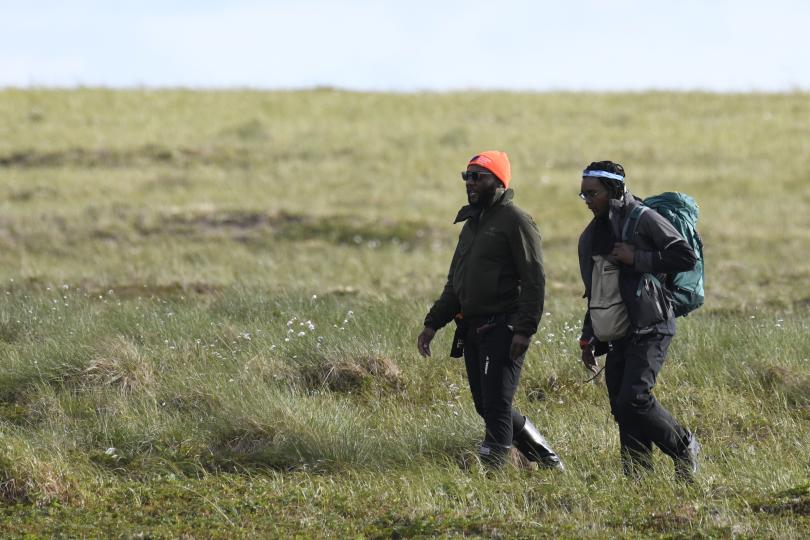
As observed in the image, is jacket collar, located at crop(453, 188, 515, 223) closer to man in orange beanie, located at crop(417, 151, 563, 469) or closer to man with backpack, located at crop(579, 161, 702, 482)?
man in orange beanie, located at crop(417, 151, 563, 469)

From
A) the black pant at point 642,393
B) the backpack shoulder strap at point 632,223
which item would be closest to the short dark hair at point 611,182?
the backpack shoulder strap at point 632,223

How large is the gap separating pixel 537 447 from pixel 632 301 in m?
1.25

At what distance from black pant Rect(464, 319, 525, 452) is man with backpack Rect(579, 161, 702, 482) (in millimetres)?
545

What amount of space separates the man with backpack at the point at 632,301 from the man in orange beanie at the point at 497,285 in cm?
35

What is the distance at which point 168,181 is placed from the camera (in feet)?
92.0

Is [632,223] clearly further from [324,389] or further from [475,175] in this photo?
[324,389]

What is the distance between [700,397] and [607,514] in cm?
252

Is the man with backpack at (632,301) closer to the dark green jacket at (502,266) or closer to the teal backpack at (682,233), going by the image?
Result: the teal backpack at (682,233)

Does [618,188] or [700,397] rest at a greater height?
[618,188]

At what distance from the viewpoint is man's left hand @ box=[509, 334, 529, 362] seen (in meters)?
6.95

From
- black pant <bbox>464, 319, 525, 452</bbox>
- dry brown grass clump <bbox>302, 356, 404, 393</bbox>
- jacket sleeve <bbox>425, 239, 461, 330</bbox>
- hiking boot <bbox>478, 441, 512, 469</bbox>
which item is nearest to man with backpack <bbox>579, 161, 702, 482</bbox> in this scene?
black pant <bbox>464, 319, 525, 452</bbox>

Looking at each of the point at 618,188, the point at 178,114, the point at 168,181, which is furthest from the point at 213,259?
the point at 178,114

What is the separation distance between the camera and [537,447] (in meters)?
7.41

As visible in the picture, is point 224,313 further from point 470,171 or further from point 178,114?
point 178,114
